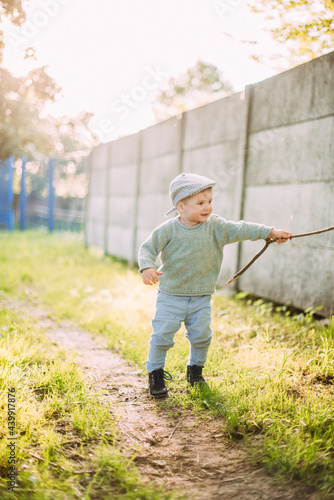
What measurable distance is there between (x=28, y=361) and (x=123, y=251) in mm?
5868

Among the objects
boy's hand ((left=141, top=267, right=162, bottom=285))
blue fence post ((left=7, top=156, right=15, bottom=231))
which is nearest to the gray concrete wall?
boy's hand ((left=141, top=267, right=162, bottom=285))

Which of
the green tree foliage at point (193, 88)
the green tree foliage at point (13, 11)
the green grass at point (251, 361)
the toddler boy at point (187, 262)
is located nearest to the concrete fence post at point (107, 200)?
the green grass at point (251, 361)

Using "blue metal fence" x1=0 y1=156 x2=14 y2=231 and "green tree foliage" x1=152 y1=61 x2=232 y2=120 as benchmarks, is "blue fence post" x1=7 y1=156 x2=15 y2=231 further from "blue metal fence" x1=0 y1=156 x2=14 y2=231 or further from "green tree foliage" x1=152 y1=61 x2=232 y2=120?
"green tree foliage" x1=152 y1=61 x2=232 y2=120

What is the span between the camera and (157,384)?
2.87 m

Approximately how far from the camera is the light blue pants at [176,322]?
113 inches

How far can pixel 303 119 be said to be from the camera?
439 centimetres

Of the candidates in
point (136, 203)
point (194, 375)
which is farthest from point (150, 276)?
point (136, 203)

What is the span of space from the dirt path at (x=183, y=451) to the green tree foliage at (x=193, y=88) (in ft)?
82.3

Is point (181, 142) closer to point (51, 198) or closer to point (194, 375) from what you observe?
point (194, 375)

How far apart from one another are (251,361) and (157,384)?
821 millimetres

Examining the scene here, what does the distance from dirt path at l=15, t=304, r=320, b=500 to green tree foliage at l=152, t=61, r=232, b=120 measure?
2508 centimetres

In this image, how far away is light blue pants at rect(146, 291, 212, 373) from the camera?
113 inches

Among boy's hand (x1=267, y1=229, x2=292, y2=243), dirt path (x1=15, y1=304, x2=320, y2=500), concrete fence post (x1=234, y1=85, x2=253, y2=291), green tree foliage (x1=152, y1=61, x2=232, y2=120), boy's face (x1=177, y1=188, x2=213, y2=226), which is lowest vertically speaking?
dirt path (x1=15, y1=304, x2=320, y2=500)

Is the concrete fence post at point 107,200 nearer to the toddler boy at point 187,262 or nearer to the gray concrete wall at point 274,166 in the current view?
the gray concrete wall at point 274,166
